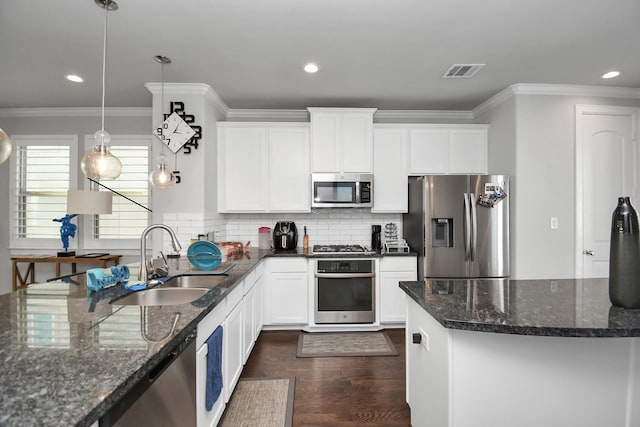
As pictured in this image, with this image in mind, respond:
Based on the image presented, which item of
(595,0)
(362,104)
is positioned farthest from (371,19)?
(362,104)

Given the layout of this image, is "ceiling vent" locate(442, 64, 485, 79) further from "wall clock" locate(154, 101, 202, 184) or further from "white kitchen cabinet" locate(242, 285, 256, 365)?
"white kitchen cabinet" locate(242, 285, 256, 365)

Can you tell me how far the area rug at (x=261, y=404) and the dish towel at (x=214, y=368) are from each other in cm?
41

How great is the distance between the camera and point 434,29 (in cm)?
228

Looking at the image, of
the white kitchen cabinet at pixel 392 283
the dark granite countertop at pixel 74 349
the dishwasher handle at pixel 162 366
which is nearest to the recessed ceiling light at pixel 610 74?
the white kitchen cabinet at pixel 392 283

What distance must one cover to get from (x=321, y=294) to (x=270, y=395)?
127 centimetres

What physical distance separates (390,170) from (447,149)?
0.71 m

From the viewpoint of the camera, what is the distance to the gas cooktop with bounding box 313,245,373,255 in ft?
11.4

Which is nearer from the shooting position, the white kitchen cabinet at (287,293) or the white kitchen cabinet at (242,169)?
the white kitchen cabinet at (287,293)

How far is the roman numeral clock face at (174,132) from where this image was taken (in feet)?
10.5

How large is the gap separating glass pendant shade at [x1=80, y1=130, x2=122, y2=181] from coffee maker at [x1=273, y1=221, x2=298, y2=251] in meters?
2.11

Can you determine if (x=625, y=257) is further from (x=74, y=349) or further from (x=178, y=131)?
(x=178, y=131)

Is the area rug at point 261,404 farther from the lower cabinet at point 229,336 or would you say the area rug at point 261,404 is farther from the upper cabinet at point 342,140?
the upper cabinet at point 342,140

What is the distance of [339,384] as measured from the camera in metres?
2.41

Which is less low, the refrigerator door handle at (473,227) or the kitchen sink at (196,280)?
the refrigerator door handle at (473,227)
